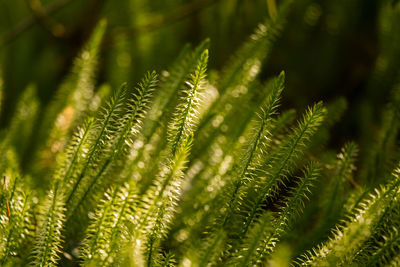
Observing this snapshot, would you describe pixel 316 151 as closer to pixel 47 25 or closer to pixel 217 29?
pixel 217 29

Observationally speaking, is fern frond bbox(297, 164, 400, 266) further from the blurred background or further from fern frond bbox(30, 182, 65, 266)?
the blurred background

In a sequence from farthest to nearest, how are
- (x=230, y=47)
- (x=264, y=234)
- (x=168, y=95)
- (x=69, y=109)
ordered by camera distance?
1. (x=230, y=47)
2. (x=69, y=109)
3. (x=168, y=95)
4. (x=264, y=234)

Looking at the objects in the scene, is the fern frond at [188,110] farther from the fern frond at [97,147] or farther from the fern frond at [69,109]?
the fern frond at [69,109]

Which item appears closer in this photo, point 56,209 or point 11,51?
point 56,209

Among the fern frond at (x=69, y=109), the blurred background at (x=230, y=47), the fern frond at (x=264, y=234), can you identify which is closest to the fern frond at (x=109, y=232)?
the fern frond at (x=264, y=234)

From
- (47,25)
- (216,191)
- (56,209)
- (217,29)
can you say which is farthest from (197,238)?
(47,25)

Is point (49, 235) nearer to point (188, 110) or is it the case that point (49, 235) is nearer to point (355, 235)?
point (188, 110)

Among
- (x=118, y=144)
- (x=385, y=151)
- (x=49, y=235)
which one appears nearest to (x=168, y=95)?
(x=118, y=144)
